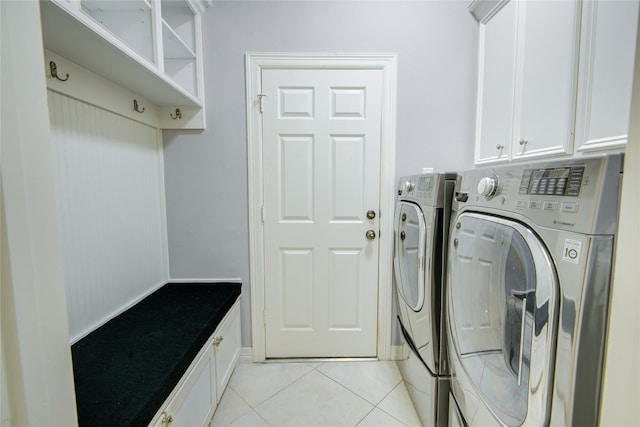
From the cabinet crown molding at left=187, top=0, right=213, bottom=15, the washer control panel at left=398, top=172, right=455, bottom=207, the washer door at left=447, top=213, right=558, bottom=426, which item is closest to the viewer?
the washer door at left=447, top=213, right=558, bottom=426

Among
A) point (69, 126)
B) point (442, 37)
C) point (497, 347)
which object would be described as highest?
point (442, 37)

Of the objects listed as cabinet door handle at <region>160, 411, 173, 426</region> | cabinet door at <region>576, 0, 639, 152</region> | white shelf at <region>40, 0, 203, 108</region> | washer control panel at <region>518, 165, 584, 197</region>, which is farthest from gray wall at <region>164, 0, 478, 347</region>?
washer control panel at <region>518, 165, 584, 197</region>

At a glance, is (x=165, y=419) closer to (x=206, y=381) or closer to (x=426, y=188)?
(x=206, y=381)

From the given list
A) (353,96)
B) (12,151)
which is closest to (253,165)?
(353,96)

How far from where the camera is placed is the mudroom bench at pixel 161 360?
88 centimetres

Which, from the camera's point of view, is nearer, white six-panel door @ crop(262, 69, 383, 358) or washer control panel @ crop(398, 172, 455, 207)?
washer control panel @ crop(398, 172, 455, 207)

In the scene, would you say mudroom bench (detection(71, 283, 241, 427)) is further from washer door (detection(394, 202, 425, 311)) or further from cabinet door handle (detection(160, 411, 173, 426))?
washer door (detection(394, 202, 425, 311))

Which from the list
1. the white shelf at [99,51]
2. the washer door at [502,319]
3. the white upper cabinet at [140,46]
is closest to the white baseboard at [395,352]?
the washer door at [502,319]

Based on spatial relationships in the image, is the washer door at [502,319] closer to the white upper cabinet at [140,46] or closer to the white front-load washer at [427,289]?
the white front-load washer at [427,289]

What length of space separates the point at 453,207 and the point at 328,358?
4.87 ft

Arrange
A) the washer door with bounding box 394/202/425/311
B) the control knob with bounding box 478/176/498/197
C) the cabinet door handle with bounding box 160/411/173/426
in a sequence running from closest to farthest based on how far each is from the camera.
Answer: the control knob with bounding box 478/176/498/197 → the cabinet door handle with bounding box 160/411/173/426 → the washer door with bounding box 394/202/425/311

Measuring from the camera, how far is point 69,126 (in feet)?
3.88

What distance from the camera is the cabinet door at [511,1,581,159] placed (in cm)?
111

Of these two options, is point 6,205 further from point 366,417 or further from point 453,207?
point 366,417
